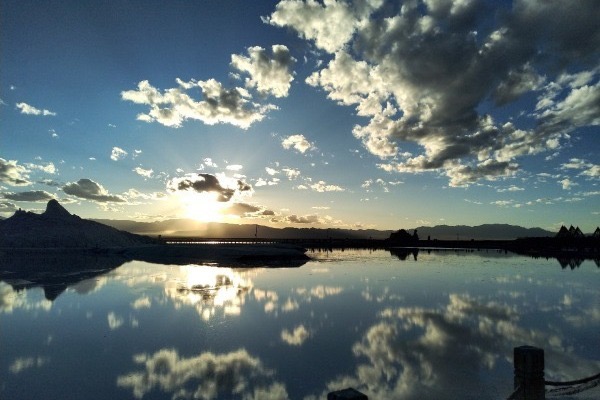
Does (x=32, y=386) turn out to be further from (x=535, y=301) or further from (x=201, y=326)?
(x=535, y=301)

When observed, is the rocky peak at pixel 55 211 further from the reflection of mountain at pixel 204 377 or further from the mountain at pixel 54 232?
the reflection of mountain at pixel 204 377

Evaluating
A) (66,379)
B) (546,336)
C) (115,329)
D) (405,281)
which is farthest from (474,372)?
(405,281)

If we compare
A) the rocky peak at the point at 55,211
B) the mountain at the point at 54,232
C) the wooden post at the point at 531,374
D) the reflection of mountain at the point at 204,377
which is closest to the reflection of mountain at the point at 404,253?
the reflection of mountain at the point at 204,377

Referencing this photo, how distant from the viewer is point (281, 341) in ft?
50.8

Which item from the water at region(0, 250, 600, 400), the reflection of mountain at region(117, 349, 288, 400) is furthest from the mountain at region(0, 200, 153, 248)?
the reflection of mountain at region(117, 349, 288, 400)

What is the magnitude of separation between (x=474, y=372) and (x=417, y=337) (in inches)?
161

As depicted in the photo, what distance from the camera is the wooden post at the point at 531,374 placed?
27.3ft

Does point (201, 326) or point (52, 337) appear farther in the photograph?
point (201, 326)

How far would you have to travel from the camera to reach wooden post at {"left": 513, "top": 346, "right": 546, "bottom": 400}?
834 cm

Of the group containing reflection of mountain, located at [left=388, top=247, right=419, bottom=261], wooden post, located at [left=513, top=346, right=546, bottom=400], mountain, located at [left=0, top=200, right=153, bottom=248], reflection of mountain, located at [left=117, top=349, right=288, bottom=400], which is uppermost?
mountain, located at [left=0, top=200, right=153, bottom=248]

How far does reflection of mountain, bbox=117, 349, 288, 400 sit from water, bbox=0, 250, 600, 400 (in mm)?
38

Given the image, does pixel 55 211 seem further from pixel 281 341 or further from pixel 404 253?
pixel 281 341

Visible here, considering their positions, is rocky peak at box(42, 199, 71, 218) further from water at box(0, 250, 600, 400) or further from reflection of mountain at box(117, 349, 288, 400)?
reflection of mountain at box(117, 349, 288, 400)

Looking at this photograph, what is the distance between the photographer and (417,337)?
16219 mm
